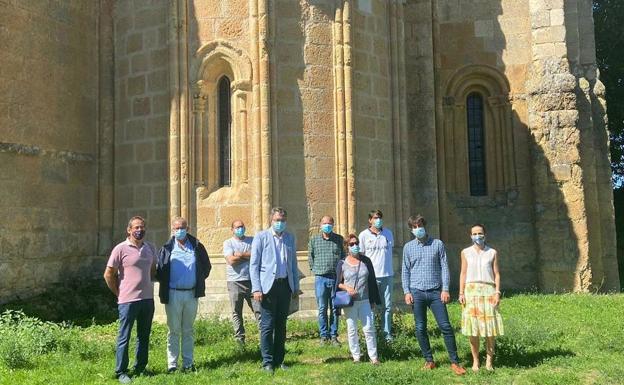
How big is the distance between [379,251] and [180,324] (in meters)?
3.07

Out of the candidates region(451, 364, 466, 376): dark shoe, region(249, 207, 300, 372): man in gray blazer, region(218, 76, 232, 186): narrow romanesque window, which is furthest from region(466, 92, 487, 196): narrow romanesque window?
region(249, 207, 300, 372): man in gray blazer

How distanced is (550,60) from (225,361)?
427 inches

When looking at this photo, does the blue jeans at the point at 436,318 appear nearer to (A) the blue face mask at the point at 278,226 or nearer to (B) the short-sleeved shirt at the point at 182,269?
(A) the blue face mask at the point at 278,226

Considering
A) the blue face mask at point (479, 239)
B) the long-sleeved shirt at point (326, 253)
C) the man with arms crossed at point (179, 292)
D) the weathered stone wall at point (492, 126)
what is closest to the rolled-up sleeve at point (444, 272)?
the blue face mask at point (479, 239)

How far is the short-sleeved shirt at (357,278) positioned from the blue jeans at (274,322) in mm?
757

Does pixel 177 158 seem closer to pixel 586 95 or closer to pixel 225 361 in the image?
pixel 225 361

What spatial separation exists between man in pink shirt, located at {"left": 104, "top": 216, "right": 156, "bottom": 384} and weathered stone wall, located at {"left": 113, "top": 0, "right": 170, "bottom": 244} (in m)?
4.17

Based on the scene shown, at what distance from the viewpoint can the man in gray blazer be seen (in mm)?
7883

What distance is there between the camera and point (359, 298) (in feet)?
26.8

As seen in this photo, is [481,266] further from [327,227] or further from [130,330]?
[130,330]

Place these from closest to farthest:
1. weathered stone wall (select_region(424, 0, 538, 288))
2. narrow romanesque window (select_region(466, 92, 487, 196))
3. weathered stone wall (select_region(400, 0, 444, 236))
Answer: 1. weathered stone wall (select_region(400, 0, 444, 236))
2. weathered stone wall (select_region(424, 0, 538, 288))
3. narrow romanesque window (select_region(466, 92, 487, 196))

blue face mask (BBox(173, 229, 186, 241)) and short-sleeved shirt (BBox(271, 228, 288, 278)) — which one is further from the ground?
blue face mask (BBox(173, 229, 186, 241))

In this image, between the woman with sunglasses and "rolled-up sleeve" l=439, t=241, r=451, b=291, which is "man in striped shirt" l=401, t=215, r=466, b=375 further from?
the woman with sunglasses

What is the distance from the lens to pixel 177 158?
1179cm
